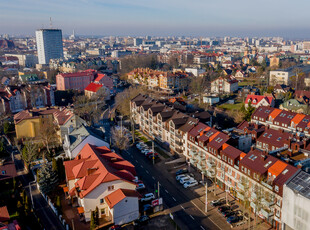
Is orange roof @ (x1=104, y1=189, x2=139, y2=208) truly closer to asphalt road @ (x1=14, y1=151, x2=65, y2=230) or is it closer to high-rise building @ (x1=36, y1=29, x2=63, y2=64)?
asphalt road @ (x1=14, y1=151, x2=65, y2=230)

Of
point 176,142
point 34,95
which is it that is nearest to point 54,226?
point 176,142

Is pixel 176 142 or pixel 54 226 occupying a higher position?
pixel 176 142

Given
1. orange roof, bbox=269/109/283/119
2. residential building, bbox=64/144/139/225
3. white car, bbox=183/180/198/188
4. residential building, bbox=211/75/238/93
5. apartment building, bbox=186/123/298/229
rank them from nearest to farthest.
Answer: apartment building, bbox=186/123/298/229 → residential building, bbox=64/144/139/225 → white car, bbox=183/180/198/188 → orange roof, bbox=269/109/283/119 → residential building, bbox=211/75/238/93

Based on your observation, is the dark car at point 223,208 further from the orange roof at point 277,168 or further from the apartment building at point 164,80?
the apartment building at point 164,80

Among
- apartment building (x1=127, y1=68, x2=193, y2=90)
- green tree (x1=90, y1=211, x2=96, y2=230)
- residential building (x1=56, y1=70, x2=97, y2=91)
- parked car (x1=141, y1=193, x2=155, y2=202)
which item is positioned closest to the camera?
green tree (x1=90, y1=211, x2=96, y2=230)

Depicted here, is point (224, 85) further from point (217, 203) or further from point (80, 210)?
point (80, 210)

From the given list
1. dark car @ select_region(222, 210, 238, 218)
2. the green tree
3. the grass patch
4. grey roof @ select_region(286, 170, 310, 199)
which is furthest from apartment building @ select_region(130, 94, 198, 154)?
the grass patch

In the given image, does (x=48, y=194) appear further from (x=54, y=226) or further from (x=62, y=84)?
(x=62, y=84)
